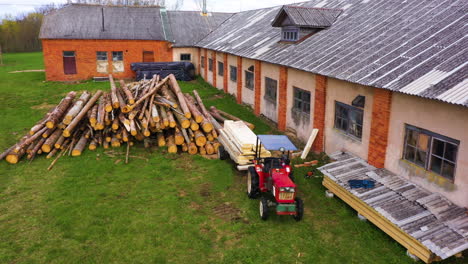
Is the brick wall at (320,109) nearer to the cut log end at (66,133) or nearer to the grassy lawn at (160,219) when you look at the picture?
the grassy lawn at (160,219)

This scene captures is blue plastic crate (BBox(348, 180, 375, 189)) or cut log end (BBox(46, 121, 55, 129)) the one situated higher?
cut log end (BBox(46, 121, 55, 129))

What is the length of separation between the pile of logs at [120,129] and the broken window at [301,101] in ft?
12.0

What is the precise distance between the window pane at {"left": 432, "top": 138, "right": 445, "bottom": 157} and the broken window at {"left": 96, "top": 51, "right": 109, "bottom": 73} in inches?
1146

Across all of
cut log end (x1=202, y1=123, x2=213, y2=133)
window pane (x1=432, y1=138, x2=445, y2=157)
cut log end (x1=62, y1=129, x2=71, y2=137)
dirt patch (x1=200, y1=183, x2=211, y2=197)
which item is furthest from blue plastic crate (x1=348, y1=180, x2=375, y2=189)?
cut log end (x1=62, y1=129, x2=71, y2=137)

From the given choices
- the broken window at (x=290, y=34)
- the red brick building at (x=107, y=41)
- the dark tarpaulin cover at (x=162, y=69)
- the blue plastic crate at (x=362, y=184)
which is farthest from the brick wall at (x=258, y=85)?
the red brick building at (x=107, y=41)

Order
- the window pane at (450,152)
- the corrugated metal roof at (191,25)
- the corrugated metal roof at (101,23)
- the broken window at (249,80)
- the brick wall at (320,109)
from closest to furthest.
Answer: the window pane at (450,152), the brick wall at (320,109), the broken window at (249,80), the corrugated metal roof at (101,23), the corrugated metal roof at (191,25)

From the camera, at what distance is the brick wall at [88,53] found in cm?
3145

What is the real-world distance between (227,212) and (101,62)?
26442 mm

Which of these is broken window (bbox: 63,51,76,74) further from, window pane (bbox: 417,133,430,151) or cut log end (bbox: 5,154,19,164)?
window pane (bbox: 417,133,430,151)

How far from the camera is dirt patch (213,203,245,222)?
390 inches

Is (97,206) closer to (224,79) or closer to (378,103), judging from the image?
(378,103)

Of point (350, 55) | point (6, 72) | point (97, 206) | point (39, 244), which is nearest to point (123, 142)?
point (97, 206)

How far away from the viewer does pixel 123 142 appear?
15.4 m

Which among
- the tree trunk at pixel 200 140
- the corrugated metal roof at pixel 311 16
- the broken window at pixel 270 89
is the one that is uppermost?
the corrugated metal roof at pixel 311 16
